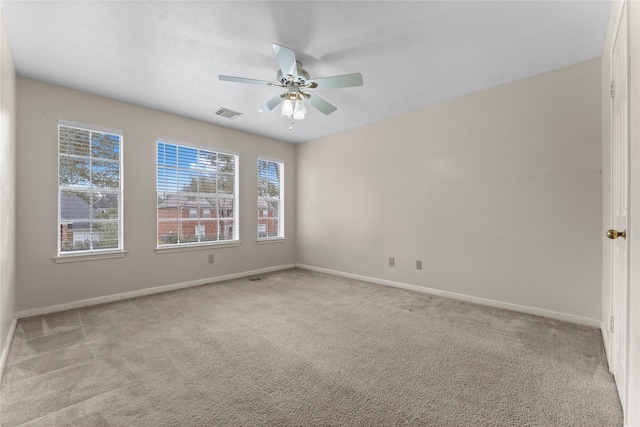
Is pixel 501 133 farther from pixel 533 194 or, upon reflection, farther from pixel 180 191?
pixel 180 191

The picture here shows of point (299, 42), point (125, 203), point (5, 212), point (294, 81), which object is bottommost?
point (5, 212)

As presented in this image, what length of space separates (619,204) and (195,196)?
4993 millimetres

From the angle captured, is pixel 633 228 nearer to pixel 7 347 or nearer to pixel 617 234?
pixel 617 234

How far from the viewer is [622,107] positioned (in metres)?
1.76

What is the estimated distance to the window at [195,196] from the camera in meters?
4.42

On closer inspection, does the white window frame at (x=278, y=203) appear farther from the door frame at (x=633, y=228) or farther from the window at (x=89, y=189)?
the door frame at (x=633, y=228)

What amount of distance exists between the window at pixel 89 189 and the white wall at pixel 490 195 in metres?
3.55

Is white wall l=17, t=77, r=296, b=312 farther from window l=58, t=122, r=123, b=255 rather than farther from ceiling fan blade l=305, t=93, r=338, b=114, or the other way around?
ceiling fan blade l=305, t=93, r=338, b=114

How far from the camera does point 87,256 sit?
3631mm

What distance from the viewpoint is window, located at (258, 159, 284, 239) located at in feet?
18.7

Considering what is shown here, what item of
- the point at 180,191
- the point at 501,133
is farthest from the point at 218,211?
the point at 501,133

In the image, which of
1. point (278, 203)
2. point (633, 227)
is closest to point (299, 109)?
point (633, 227)

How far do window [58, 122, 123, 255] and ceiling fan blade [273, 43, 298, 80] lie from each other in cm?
282

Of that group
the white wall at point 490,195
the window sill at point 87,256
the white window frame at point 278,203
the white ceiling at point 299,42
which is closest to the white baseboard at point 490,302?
the white wall at point 490,195
